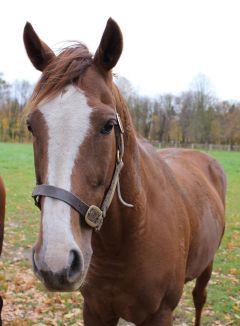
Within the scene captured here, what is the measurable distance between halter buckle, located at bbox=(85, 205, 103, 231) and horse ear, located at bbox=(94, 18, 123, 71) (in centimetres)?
78

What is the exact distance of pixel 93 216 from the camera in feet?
5.59

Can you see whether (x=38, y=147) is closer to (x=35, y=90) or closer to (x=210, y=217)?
(x=35, y=90)

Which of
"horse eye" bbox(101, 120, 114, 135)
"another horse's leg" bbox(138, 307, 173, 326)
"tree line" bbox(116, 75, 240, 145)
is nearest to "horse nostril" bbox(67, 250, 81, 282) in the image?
"horse eye" bbox(101, 120, 114, 135)

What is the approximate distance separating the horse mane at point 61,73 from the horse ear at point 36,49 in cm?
7

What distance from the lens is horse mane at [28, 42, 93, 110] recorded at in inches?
70.9

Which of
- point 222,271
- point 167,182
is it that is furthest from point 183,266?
point 222,271

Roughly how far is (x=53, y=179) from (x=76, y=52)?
79 cm

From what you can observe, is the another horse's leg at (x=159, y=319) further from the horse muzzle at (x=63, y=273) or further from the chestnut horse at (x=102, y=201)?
the horse muzzle at (x=63, y=273)

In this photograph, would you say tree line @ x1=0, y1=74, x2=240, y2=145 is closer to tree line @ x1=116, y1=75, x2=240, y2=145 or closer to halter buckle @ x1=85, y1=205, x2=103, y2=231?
tree line @ x1=116, y1=75, x2=240, y2=145

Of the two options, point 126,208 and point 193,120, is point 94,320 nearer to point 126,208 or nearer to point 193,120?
point 126,208

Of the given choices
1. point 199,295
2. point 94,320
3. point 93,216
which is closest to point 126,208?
point 93,216

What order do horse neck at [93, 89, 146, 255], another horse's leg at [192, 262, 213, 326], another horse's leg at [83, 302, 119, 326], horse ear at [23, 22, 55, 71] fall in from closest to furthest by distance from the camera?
horse ear at [23, 22, 55, 71] < horse neck at [93, 89, 146, 255] < another horse's leg at [83, 302, 119, 326] < another horse's leg at [192, 262, 213, 326]

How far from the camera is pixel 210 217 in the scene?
3549 millimetres

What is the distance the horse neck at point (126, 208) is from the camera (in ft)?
7.06
